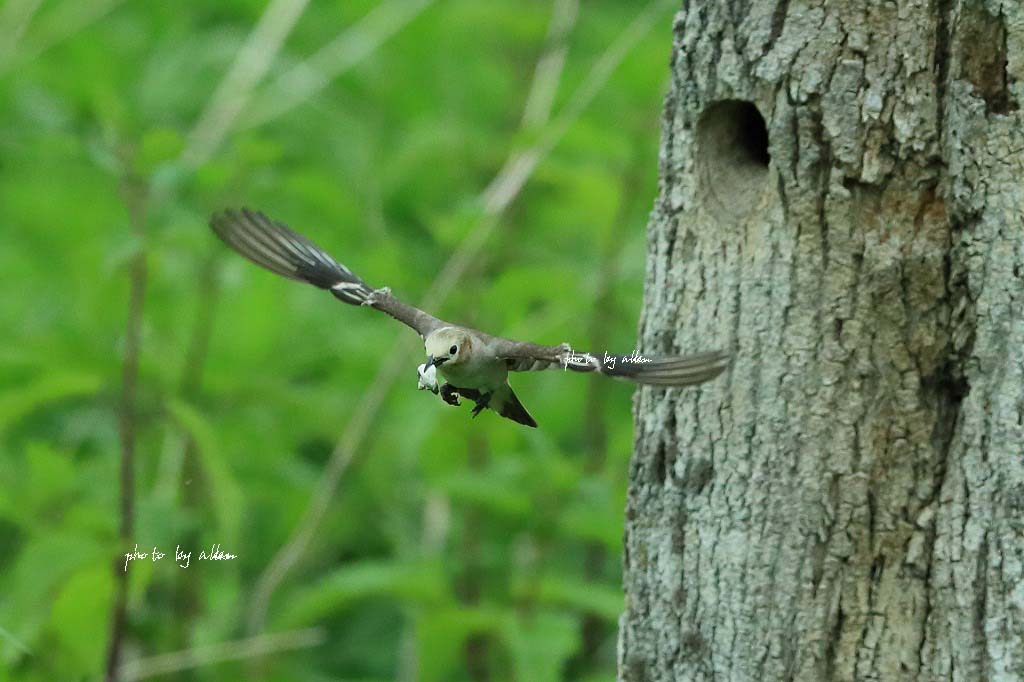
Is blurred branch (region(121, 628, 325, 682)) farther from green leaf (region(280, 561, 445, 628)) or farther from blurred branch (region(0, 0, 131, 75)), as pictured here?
blurred branch (region(0, 0, 131, 75))

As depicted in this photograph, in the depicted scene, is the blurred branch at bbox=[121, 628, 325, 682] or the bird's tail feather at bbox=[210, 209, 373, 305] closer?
the bird's tail feather at bbox=[210, 209, 373, 305]

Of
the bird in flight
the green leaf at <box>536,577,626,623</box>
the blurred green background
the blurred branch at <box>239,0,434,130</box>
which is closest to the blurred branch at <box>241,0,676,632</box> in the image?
the blurred green background

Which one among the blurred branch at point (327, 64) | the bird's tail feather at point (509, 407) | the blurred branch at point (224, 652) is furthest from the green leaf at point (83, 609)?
the blurred branch at point (327, 64)

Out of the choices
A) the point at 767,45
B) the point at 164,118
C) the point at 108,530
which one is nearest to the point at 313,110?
the point at 164,118

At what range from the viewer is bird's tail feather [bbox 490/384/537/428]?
3080 millimetres

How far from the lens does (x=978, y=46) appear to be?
9.02 ft

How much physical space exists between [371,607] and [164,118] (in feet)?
12.1

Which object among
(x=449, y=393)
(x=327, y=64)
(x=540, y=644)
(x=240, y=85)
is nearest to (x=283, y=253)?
(x=449, y=393)

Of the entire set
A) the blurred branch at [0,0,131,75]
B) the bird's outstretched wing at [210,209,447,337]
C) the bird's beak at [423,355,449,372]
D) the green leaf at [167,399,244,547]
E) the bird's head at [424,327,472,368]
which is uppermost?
the blurred branch at [0,0,131,75]

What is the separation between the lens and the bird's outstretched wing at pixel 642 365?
2355 mm

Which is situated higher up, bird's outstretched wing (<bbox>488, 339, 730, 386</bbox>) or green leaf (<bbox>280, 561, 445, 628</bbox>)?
bird's outstretched wing (<bbox>488, 339, 730, 386</bbox>)

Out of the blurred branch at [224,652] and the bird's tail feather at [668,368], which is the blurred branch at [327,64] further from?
the bird's tail feather at [668,368]

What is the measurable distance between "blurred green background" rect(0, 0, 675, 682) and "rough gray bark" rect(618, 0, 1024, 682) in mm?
1422

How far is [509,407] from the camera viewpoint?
313 cm
